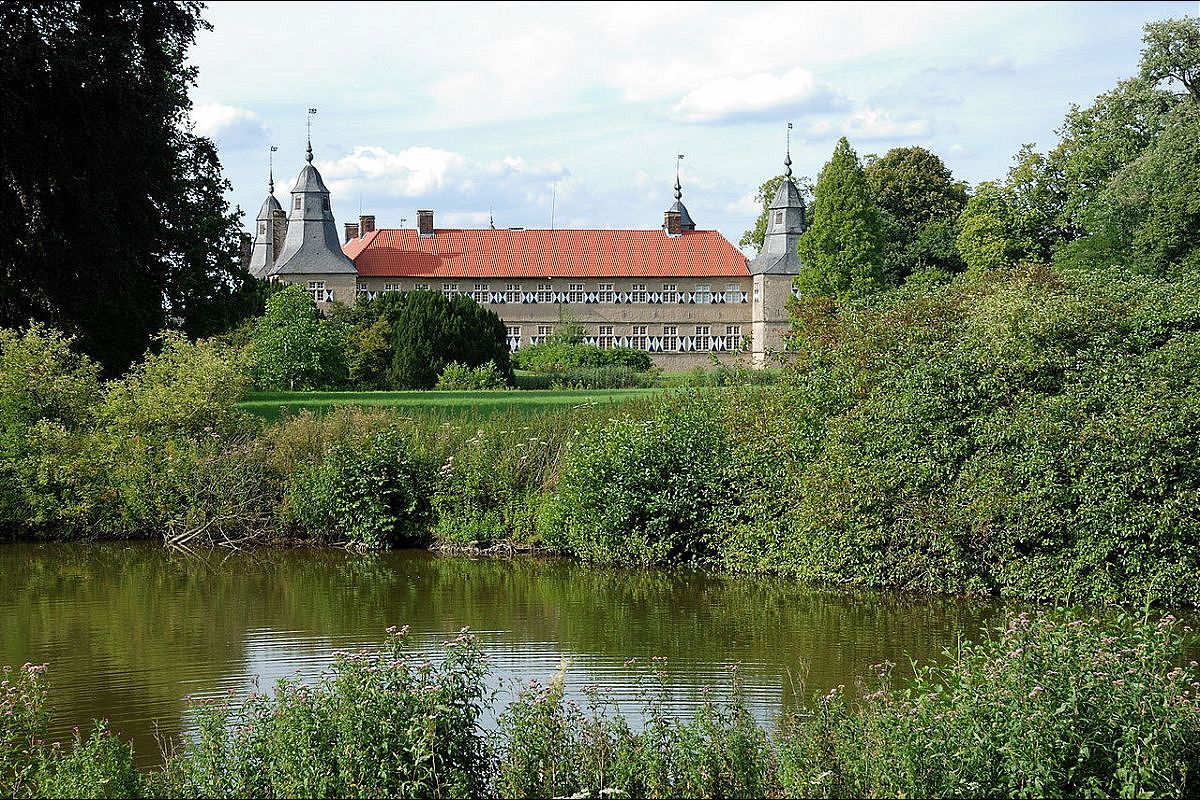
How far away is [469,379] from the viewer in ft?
135

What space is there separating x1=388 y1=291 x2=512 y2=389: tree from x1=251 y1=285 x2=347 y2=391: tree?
13.2 ft

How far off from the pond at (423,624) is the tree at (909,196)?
133ft

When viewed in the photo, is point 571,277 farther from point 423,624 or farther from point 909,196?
point 423,624

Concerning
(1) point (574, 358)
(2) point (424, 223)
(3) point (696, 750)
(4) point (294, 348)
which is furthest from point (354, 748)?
(2) point (424, 223)

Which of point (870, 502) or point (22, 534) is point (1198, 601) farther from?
point (22, 534)

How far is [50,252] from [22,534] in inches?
172

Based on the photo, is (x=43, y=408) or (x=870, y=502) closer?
(x=870, y=502)

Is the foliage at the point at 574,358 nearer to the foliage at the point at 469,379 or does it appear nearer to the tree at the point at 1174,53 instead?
the foliage at the point at 469,379

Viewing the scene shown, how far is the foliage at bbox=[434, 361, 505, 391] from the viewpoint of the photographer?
40.8 metres

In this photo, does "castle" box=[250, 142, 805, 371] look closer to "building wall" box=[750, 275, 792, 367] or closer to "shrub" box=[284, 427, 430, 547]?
"building wall" box=[750, 275, 792, 367]

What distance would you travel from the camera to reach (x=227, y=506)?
1766 centimetres

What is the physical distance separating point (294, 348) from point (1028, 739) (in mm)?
33350

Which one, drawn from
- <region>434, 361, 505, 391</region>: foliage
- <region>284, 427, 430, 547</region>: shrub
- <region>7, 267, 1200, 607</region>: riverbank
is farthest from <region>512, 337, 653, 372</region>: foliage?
<region>284, 427, 430, 547</region>: shrub

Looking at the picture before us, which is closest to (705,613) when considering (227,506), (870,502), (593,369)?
(870,502)
